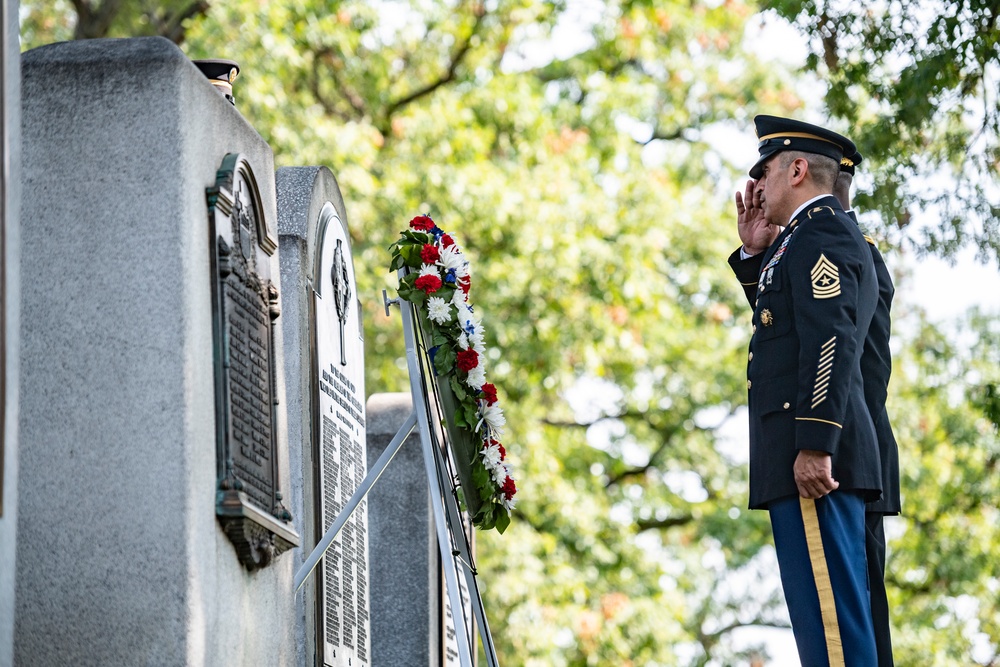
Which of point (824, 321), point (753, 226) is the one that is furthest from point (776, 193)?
point (824, 321)

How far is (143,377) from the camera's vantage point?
145 inches

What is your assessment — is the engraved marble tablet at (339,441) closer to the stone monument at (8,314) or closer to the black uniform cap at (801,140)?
the black uniform cap at (801,140)

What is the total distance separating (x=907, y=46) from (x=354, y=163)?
5671mm

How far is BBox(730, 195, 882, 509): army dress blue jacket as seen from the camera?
4.63 metres

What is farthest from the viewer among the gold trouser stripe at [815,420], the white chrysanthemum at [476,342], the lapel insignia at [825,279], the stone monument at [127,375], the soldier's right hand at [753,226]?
the soldier's right hand at [753,226]

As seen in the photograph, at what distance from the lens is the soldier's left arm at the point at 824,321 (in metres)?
4.60

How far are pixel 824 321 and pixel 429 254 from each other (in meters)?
1.35

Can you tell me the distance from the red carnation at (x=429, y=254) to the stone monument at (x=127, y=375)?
3.42 ft

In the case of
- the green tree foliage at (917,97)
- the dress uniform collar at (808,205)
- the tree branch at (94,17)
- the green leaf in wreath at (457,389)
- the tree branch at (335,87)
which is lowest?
the green leaf in wreath at (457,389)

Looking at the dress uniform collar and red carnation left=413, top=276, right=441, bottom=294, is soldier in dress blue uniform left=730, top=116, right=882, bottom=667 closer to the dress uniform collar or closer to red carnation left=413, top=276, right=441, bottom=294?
the dress uniform collar

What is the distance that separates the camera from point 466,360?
4977 mm

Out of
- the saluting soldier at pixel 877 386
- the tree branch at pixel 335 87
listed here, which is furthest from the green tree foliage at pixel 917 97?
the tree branch at pixel 335 87

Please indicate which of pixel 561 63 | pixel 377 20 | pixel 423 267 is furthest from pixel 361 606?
pixel 561 63

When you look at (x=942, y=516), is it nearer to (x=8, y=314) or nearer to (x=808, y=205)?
(x=808, y=205)
